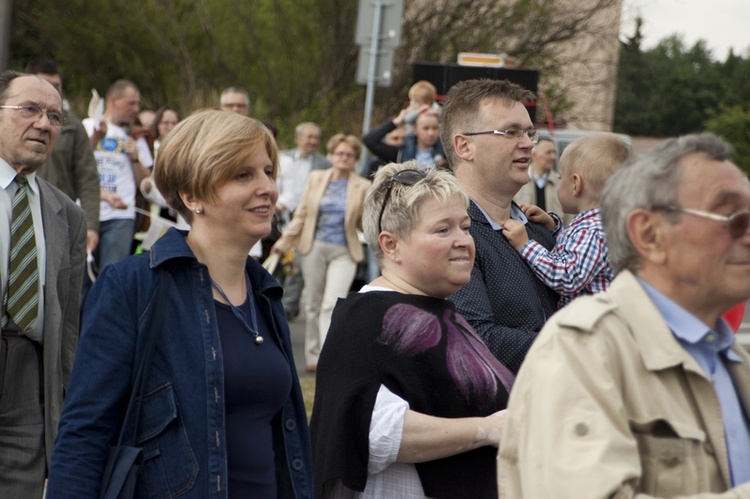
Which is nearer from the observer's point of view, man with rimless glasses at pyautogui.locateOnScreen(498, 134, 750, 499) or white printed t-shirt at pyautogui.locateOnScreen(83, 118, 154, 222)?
man with rimless glasses at pyautogui.locateOnScreen(498, 134, 750, 499)

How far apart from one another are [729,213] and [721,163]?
5.3 inches

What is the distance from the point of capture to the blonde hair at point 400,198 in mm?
3660

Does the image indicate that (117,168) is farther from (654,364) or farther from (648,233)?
(654,364)

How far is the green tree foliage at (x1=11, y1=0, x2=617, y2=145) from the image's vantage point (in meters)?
23.7

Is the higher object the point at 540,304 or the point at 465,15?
the point at 465,15

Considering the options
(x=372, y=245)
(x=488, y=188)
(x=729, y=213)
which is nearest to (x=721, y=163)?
(x=729, y=213)

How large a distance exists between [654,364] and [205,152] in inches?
65.5

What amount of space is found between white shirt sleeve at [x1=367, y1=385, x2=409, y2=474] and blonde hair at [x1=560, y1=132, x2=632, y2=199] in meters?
1.38

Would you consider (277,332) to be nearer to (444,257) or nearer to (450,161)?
(444,257)

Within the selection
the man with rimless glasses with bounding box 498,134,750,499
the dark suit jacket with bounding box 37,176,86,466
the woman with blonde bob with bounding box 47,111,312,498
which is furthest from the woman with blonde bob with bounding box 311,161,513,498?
the dark suit jacket with bounding box 37,176,86,466

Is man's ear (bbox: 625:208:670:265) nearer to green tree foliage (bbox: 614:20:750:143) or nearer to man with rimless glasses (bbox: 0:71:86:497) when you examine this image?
man with rimless glasses (bbox: 0:71:86:497)

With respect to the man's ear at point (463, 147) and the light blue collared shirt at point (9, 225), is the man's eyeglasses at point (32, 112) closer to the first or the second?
the light blue collared shirt at point (9, 225)

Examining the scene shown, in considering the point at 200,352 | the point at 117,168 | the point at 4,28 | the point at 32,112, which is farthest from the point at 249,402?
the point at 117,168

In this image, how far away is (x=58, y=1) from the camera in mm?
25047
